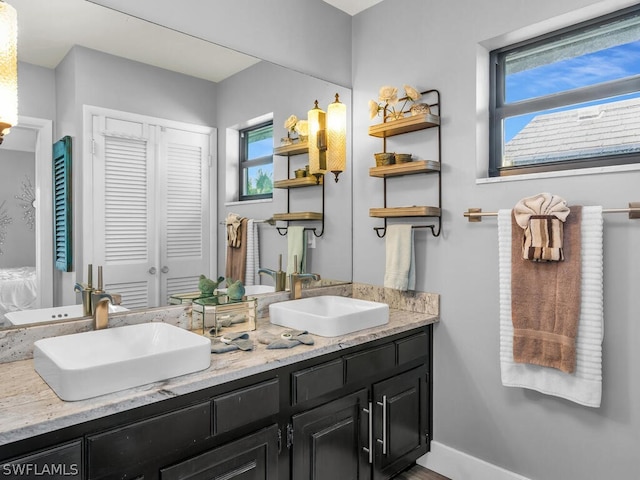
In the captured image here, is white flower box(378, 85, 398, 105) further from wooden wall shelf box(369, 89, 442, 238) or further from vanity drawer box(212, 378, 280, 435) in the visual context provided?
vanity drawer box(212, 378, 280, 435)

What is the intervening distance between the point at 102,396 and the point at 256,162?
1.45 metres

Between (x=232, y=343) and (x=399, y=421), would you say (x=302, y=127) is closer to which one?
(x=232, y=343)

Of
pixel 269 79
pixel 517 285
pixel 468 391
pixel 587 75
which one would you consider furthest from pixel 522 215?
pixel 269 79

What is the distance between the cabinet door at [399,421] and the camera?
2.03m

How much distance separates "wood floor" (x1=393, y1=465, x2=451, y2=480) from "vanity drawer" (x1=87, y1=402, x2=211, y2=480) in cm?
141

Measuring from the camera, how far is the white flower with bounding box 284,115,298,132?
246cm

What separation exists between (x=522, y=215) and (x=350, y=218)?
1.11 metres

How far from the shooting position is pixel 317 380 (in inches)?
68.2

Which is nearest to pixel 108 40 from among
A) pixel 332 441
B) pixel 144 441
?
pixel 144 441

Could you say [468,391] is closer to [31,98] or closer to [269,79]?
[269,79]

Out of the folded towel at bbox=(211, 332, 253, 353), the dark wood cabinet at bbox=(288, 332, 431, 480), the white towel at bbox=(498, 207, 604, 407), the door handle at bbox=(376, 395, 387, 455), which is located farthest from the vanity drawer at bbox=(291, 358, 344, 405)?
the white towel at bbox=(498, 207, 604, 407)

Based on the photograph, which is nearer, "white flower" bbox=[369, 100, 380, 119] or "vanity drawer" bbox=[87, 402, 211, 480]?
"vanity drawer" bbox=[87, 402, 211, 480]

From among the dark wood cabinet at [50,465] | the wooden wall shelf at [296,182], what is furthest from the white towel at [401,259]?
Result: the dark wood cabinet at [50,465]

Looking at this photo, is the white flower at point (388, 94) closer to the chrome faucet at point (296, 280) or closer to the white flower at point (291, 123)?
the white flower at point (291, 123)
